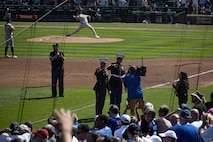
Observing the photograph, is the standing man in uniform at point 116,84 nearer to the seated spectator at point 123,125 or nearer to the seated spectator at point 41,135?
the seated spectator at point 123,125

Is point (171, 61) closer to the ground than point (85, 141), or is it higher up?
closer to the ground

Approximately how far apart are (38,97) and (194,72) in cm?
760

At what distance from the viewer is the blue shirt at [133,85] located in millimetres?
17714

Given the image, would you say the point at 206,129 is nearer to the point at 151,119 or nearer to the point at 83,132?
the point at 83,132

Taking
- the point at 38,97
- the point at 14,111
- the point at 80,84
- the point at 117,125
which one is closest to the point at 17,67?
the point at 80,84

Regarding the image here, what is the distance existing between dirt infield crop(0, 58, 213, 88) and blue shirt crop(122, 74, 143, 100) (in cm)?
555

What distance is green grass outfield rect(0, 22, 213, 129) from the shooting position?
19.1m

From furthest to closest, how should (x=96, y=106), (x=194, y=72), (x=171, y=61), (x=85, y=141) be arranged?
1. (x=171, y=61)
2. (x=194, y=72)
3. (x=96, y=106)
4. (x=85, y=141)

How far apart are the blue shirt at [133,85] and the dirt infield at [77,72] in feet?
18.2

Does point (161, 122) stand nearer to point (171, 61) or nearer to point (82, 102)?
point (82, 102)

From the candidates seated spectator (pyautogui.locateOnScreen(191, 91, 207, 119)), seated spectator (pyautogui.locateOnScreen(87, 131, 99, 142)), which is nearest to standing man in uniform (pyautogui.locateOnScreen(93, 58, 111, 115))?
seated spectator (pyautogui.locateOnScreen(191, 91, 207, 119))

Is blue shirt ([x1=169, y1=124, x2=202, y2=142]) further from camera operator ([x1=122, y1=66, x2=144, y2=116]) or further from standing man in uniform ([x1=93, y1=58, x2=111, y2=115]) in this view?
standing man in uniform ([x1=93, y1=58, x2=111, y2=115])

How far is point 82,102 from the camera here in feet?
66.3

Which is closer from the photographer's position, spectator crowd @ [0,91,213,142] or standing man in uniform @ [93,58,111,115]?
spectator crowd @ [0,91,213,142]
